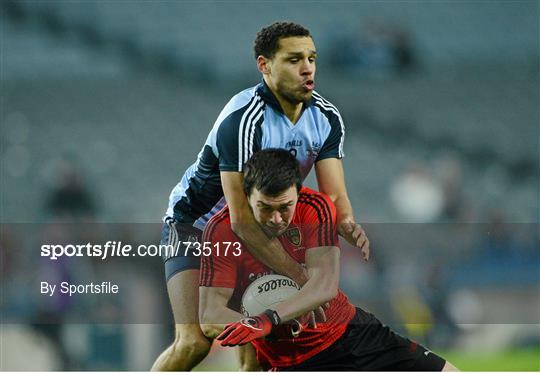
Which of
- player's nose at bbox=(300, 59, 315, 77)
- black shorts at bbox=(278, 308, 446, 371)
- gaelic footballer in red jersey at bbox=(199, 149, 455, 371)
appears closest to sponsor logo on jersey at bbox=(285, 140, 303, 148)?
gaelic footballer in red jersey at bbox=(199, 149, 455, 371)

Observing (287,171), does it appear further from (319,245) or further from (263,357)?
(263,357)

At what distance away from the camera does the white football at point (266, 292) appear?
405 centimetres

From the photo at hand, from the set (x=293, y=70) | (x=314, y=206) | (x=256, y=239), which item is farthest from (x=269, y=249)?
(x=293, y=70)

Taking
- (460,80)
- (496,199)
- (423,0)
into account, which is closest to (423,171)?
(496,199)

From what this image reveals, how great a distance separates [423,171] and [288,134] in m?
3.70

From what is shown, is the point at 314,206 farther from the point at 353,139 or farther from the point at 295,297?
the point at 353,139

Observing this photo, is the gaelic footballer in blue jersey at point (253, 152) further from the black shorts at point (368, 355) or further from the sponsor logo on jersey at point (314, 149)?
the black shorts at point (368, 355)

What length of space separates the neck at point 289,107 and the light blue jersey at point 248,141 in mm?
19

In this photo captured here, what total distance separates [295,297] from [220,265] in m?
0.38

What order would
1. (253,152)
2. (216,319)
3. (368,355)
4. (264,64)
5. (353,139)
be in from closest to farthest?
(368,355)
(253,152)
(216,319)
(264,64)
(353,139)

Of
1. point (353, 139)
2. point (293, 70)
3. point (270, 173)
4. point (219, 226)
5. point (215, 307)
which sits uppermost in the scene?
point (293, 70)

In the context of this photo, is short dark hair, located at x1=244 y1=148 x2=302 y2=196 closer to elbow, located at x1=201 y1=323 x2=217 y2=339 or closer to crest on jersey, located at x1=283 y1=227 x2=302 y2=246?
crest on jersey, located at x1=283 y1=227 x2=302 y2=246

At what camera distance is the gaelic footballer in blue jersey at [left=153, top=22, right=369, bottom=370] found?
4.03 m

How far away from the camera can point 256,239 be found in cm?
406
